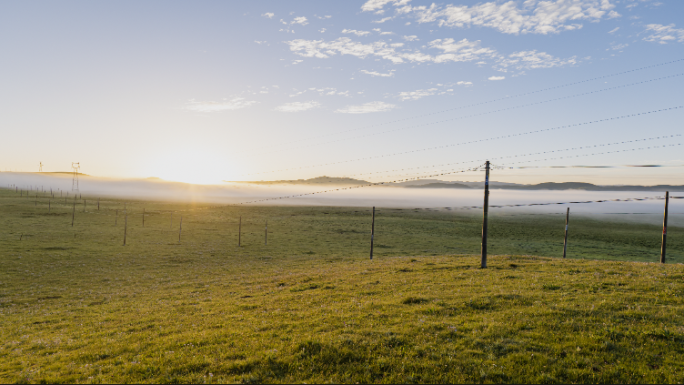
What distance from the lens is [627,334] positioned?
39.2 ft

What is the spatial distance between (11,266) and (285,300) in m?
33.2

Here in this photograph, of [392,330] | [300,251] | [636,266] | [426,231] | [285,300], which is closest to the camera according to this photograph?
[392,330]

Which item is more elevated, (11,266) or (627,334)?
(627,334)

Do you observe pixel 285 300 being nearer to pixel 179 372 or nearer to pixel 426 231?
pixel 179 372

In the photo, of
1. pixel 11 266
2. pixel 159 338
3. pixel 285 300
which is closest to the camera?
pixel 159 338

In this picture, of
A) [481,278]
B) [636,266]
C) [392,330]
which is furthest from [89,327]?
[636,266]

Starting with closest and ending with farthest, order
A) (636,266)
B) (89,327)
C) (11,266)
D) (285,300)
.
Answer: (89,327) → (285,300) → (636,266) → (11,266)

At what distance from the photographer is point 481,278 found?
23.6m

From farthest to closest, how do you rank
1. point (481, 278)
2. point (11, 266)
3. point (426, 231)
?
point (426, 231), point (11, 266), point (481, 278)

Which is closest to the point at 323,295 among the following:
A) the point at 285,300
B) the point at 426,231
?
the point at 285,300

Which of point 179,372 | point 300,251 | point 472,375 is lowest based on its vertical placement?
point 300,251

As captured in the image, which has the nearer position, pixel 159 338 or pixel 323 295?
pixel 159 338

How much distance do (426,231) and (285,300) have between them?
6899cm

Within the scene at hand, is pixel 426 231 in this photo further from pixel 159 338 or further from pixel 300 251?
pixel 159 338
